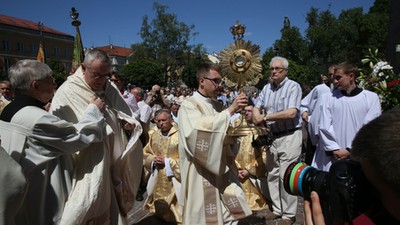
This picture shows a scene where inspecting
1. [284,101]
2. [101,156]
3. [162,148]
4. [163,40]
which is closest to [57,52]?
[163,40]

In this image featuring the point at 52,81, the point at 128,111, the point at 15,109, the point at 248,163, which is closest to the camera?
the point at 15,109

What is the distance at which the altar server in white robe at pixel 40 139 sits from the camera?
2.33 m

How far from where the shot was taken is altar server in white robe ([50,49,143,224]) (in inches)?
106

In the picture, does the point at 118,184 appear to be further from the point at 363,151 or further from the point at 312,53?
the point at 312,53

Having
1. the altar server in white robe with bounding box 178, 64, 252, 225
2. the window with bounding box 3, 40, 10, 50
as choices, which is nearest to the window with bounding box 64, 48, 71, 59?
the window with bounding box 3, 40, 10, 50

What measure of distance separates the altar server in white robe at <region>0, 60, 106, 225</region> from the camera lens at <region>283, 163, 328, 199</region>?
1.76 metres

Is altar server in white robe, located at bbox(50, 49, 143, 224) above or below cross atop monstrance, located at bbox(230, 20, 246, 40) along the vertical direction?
below

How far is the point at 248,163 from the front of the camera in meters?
5.33

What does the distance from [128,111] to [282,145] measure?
7.39 feet

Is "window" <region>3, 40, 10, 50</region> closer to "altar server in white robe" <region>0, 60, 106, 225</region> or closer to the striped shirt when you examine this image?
the striped shirt

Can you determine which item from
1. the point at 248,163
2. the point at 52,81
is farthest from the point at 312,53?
Answer: the point at 52,81

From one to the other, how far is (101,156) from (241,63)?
6.29 ft

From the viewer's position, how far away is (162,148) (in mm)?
5168

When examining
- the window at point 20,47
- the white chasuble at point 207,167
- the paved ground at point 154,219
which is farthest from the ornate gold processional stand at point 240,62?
the window at point 20,47
